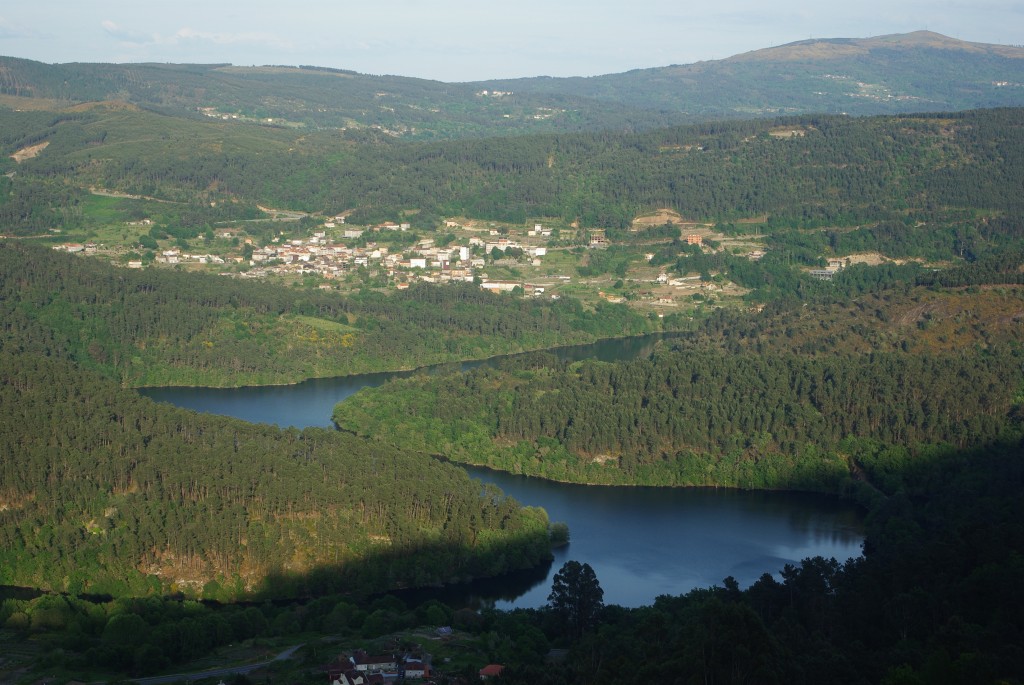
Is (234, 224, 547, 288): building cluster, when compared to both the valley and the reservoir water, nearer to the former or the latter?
the valley

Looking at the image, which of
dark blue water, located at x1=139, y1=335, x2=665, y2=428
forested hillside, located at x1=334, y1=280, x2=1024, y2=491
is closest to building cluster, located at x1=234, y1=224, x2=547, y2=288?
dark blue water, located at x1=139, y1=335, x2=665, y2=428

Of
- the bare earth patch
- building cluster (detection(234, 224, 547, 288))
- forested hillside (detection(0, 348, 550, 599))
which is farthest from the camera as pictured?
the bare earth patch

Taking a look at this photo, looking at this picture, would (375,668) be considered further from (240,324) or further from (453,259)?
(453,259)

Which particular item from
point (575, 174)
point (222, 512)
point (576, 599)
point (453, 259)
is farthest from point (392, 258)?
point (576, 599)

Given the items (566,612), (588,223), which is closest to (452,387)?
(566,612)

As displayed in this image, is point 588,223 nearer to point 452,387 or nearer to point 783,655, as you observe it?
point 452,387

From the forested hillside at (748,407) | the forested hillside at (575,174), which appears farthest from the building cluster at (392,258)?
the forested hillside at (748,407)

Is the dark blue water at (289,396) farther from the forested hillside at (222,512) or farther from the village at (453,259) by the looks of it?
the village at (453,259)
